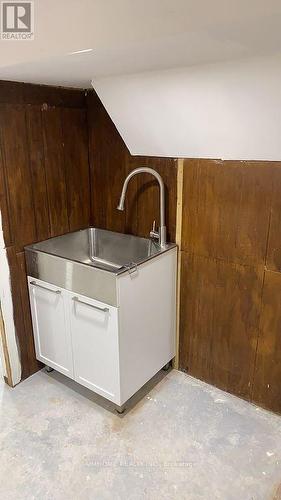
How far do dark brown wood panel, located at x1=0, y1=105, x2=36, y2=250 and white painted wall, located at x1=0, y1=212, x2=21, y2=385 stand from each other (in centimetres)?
12

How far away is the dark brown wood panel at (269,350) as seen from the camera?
179cm

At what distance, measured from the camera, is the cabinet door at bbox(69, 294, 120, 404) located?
1791mm

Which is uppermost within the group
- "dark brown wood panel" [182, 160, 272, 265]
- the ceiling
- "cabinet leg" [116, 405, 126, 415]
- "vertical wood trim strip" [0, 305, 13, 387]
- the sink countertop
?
the ceiling

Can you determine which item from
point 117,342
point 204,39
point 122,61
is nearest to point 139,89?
point 122,61

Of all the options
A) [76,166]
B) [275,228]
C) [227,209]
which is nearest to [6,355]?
[76,166]

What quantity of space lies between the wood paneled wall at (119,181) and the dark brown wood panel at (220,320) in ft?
1.06

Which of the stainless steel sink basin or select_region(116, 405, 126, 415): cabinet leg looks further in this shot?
select_region(116, 405, 126, 415): cabinet leg

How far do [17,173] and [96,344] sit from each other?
104 cm

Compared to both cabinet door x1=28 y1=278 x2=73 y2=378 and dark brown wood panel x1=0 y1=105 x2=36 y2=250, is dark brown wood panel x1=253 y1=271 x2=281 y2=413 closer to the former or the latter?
cabinet door x1=28 y1=278 x2=73 y2=378

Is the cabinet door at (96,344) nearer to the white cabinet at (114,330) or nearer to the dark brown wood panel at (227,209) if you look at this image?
the white cabinet at (114,330)

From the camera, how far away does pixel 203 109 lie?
1.60 metres

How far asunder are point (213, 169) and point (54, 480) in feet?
5.53

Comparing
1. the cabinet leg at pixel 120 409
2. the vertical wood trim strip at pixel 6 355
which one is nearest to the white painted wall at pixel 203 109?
the vertical wood trim strip at pixel 6 355

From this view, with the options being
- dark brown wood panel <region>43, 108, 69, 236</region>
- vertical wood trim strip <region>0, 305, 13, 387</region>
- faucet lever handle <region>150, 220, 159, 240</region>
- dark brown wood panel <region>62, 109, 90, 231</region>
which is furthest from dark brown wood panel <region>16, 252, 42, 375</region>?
faucet lever handle <region>150, 220, 159, 240</region>
